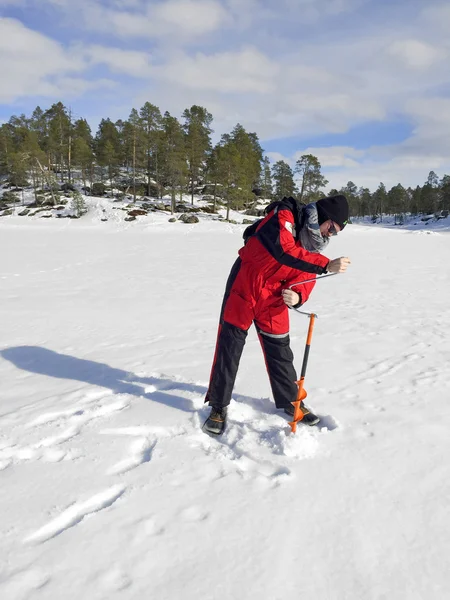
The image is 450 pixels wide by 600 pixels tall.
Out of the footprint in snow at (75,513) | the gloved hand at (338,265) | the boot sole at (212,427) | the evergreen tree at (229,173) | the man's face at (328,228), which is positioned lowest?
the footprint in snow at (75,513)

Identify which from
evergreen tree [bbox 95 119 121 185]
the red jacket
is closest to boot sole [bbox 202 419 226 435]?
the red jacket

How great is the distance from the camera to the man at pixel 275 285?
109 inches

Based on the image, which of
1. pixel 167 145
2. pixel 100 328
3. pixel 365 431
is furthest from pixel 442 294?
pixel 167 145

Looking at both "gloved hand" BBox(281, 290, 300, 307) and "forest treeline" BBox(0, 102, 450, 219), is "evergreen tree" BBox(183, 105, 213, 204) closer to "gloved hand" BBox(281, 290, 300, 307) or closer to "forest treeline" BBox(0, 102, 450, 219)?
"forest treeline" BBox(0, 102, 450, 219)

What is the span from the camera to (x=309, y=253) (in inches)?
109

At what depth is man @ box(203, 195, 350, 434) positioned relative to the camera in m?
2.77

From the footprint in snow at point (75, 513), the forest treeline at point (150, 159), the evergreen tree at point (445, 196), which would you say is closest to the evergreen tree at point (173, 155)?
the forest treeline at point (150, 159)

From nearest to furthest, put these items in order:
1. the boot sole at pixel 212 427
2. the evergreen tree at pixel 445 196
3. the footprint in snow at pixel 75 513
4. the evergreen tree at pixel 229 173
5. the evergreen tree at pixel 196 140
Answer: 1. the footprint in snow at pixel 75 513
2. the boot sole at pixel 212 427
3. the evergreen tree at pixel 229 173
4. the evergreen tree at pixel 196 140
5. the evergreen tree at pixel 445 196

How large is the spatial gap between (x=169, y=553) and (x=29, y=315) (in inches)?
237

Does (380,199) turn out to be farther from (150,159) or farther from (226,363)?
(226,363)

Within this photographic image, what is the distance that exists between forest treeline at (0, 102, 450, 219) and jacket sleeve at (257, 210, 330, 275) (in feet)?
133

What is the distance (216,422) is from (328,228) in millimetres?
1801

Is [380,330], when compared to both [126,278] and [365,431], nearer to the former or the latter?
[365,431]

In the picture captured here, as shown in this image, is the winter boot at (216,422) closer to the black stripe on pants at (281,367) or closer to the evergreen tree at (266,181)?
the black stripe on pants at (281,367)
